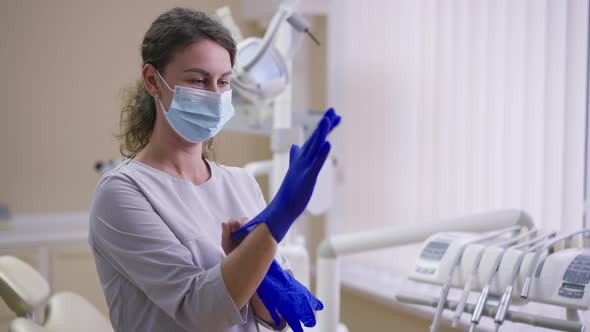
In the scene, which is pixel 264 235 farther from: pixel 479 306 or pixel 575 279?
pixel 575 279

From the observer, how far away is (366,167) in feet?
10.5

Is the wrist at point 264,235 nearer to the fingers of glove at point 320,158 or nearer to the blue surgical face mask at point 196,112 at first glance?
the fingers of glove at point 320,158

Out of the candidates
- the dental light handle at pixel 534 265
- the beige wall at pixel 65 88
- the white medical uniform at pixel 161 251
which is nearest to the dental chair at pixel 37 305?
the white medical uniform at pixel 161 251

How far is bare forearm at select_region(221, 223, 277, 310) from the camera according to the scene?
106 centimetres

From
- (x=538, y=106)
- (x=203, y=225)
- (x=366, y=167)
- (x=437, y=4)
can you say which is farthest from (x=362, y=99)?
(x=203, y=225)

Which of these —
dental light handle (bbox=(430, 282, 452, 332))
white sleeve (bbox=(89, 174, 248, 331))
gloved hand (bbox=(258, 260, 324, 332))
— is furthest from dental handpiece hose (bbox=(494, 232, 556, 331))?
white sleeve (bbox=(89, 174, 248, 331))

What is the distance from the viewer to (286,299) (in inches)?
47.1

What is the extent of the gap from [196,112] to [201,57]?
10 centimetres

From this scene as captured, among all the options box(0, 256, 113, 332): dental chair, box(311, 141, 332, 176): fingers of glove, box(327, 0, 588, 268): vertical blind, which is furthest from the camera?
box(327, 0, 588, 268): vertical blind

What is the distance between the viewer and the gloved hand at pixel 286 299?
1.19 metres

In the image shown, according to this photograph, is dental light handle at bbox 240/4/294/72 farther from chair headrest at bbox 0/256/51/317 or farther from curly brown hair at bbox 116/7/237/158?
chair headrest at bbox 0/256/51/317

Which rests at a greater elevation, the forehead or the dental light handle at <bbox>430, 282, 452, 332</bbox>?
the forehead

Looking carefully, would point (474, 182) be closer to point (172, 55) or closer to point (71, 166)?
point (172, 55)

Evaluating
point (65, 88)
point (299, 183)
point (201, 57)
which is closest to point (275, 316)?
point (299, 183)
